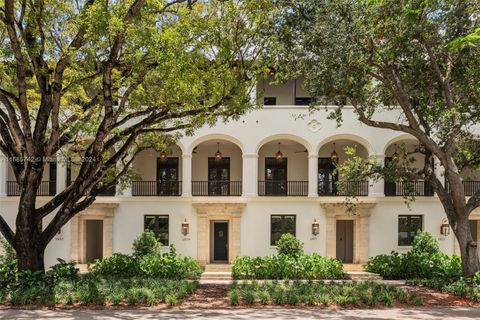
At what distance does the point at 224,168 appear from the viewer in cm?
2375

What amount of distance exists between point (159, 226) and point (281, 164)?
6870mm

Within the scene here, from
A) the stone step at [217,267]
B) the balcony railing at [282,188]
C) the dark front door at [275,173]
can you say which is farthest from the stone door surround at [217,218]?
the dark front door at [275,173]

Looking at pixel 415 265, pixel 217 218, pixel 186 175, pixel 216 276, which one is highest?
pixel 186 175

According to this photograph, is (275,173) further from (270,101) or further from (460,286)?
(460,286)

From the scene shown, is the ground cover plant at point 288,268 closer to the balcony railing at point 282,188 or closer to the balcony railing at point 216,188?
the balcony railing at point 282,188

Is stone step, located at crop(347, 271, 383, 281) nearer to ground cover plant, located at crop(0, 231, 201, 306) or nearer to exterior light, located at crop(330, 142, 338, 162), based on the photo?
exterior light, located at crop(330, 142, 338, 162)

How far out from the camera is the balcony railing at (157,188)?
22.5 metres

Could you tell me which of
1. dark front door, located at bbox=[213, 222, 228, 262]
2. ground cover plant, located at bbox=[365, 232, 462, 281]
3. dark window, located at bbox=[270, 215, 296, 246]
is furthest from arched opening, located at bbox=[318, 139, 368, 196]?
ground cover plant, located at bbox=[365, 232, 462, 281]

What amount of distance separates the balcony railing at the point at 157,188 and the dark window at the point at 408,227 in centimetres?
1079

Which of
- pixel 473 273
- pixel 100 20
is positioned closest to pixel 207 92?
pixel 100 20

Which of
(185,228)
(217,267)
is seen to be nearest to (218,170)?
(185,228)

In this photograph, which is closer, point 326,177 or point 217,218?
point 217,218

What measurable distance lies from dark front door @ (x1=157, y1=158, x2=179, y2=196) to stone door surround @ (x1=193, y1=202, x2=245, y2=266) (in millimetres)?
2162

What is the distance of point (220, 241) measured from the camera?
23.5 meters
